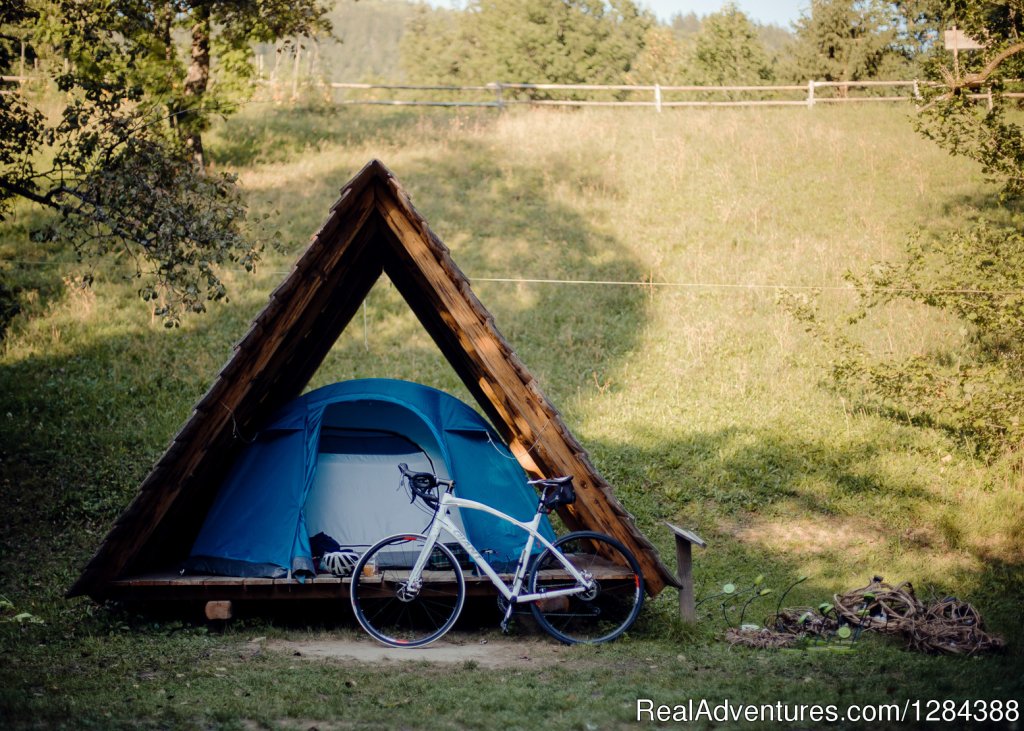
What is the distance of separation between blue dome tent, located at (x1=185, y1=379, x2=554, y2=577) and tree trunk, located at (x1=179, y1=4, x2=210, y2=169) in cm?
944

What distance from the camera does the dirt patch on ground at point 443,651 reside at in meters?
6.07

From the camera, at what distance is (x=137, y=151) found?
29.3 feet

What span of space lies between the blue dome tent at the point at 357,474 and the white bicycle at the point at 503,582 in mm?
484

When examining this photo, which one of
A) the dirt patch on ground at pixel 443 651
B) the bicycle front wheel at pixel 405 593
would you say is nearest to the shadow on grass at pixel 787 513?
the dirt patch on ground at pixel 443 651

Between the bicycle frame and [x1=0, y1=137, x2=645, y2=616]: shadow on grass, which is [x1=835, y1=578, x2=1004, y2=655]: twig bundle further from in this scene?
[x1=0, y1=137, x2=645, y2=616]: shadow on grass

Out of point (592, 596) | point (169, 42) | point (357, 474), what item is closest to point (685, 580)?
point (592, 596)

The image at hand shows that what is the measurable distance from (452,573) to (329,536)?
131 cm

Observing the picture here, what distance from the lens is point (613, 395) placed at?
12.8 m

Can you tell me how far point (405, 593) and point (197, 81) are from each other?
14.7 meters

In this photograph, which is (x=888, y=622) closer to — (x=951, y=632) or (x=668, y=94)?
(x=951, y=632)

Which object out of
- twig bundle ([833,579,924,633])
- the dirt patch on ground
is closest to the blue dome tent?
the dirt patch on ground

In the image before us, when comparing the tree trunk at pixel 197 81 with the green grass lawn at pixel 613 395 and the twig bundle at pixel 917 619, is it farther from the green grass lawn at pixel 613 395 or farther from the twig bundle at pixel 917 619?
the twig bundle at pixel 917 619

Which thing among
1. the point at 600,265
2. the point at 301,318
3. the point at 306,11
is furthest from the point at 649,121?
the point at 301,318

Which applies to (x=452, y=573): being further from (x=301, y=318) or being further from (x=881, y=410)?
(x=881, y=410)
